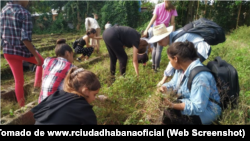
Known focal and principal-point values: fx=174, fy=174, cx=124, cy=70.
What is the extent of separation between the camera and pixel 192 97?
1879 mm

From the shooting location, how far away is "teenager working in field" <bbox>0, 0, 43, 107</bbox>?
253 centimetres

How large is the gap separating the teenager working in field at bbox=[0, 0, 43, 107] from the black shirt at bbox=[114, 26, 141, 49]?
4.98 feet

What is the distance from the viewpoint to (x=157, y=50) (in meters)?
3.95

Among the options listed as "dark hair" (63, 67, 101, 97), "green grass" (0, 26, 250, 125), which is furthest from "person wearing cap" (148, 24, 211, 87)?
"dark hair" (63, 67, 101, 97)

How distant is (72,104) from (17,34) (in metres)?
1.75

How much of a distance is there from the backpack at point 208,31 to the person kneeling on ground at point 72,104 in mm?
1888

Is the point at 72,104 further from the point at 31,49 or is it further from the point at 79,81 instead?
the point at 31,49

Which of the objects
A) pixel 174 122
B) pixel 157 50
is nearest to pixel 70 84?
pixel 174 122

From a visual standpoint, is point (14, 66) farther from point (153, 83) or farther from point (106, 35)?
point (153, 83)

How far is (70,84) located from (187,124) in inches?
53.9

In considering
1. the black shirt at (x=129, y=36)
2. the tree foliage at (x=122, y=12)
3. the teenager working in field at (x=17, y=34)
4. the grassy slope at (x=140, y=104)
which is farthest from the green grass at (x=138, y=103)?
the tree foliage at (x=122, y=12)

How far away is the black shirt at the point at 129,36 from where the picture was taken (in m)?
3.30

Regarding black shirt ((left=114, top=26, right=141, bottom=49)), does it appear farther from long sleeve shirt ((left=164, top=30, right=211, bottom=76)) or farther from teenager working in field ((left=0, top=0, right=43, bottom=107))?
teenager working in field ((left=0, top=0, right=43, bottom=107))

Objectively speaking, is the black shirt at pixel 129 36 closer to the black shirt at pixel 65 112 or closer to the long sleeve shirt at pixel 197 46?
the long sleeve shirt at pixel 197 46
